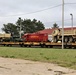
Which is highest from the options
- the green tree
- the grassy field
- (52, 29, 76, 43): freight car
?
the green tree

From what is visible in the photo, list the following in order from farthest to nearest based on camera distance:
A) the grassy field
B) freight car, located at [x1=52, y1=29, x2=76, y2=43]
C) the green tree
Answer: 1. the green tree
2. freight car, located at [x1=52, y1=29, x2=76, y2=43]
3. the grassy field

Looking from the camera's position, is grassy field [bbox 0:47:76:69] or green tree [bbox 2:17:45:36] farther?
green tree [bbox 2:17:45:36]

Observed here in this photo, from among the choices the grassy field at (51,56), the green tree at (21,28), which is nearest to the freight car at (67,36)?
the grassy field at (51,56)

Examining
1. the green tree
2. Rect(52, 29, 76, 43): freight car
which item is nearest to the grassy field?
Rect(52, 29, 76, 43): freight car

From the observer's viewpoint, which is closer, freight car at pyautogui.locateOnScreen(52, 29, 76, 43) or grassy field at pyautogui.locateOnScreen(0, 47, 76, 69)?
grassy field at pyautogui.locateOnScreen(0, 47, 76, 69)

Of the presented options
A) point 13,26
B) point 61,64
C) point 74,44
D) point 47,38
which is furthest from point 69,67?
point 13,26

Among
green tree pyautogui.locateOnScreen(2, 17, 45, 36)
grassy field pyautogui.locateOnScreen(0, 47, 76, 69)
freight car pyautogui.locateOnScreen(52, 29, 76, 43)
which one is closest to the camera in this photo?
grassy field pyautogui.locateOnScreen(0, 47, 76, 69)

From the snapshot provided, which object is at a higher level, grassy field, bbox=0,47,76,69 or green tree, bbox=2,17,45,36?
green tree, bbox=2,17,45,36

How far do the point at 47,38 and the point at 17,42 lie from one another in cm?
669

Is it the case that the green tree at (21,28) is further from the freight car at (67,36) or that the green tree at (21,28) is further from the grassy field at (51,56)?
the grassy field at (51,56)

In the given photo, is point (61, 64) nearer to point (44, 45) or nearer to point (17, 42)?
point (44, 45)

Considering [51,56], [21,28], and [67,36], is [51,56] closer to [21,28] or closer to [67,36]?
[67,36]

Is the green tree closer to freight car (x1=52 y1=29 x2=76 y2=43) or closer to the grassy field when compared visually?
freight car (x1=52 y1=29 x2=76 y2=43)

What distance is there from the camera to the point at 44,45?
187ft
